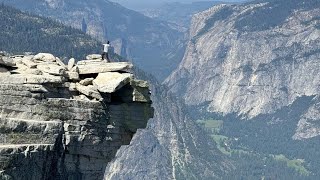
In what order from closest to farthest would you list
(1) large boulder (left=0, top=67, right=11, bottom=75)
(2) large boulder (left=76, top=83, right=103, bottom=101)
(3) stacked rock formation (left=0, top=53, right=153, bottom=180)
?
(3) stacked rock formation (left=0, top=53, right=153, bottom=180)
(1) large boulder (left=0, top=67, right=11, bottom=75)
(2) large boulder (left=76, top=83, right=103, bottom=101)

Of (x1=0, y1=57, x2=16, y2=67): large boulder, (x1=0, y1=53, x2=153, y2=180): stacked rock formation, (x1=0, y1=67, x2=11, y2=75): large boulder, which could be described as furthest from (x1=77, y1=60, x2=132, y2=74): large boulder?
(x1=0, y1=67, x2=11, y2=75): large boulder

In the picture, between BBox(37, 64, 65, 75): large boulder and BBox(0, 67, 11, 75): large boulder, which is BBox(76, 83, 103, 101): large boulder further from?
BBox(0, 67, 11, 75): large boulder

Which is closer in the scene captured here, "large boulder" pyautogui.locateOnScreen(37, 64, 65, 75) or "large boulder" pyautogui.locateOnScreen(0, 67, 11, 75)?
"large boulder" pyautogui.locateOnScreen(0, 67, 11, 75)

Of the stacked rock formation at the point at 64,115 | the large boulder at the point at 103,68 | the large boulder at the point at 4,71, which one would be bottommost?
the stacked rock formation at the point at 64,115

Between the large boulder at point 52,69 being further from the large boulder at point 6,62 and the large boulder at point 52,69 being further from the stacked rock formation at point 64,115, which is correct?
the large boulder at point 6,62

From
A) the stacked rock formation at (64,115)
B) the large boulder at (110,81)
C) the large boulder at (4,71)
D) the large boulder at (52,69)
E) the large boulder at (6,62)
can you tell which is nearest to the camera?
the stacked rock formation at (64,115)

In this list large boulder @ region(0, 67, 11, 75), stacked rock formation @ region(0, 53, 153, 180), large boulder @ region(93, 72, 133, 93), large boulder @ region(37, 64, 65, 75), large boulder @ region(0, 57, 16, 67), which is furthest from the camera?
large boulder @ region(93, 72, 133, 93)

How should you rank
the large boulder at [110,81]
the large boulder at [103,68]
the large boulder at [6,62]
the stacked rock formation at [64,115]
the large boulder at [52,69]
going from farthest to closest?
the large boulder at [103,68]
the large boulder at [110,81]
the large boulder at [52,69]
the large boulder at [6,62]
the stacked rock formation at [64,115]

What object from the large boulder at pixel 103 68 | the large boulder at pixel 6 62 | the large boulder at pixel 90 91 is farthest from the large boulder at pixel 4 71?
the large boulder at pixel 103 68

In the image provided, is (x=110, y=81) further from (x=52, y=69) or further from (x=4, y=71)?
(x=4, y=71)
